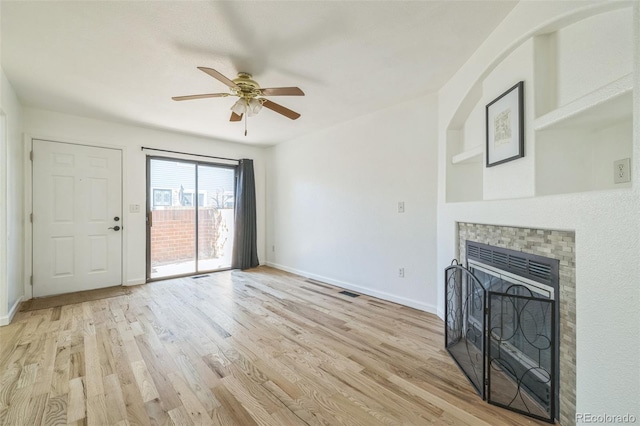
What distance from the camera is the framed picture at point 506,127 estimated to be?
5.33ft

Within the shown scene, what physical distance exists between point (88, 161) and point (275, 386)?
13.5 feet

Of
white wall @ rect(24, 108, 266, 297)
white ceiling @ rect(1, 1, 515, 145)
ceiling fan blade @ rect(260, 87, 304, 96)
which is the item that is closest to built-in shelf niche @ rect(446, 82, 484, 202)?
white ceiling @ rect(1, 1, 515, 145)

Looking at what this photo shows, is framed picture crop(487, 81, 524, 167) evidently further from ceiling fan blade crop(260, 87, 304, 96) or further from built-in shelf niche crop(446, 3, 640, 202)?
ceiling fan blade crop(260, 87, 304, 96)

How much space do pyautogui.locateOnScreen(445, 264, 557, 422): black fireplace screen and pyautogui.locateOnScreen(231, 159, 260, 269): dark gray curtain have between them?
389cm

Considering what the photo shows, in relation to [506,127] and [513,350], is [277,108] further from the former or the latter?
[513,350]

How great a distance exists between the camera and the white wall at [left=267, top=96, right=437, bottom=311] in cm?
295

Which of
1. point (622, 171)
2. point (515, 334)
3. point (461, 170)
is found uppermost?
point (461, 170)

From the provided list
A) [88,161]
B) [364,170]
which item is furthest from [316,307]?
[88,161]

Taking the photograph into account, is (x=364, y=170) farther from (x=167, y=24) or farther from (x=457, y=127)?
(x=167, y=24)

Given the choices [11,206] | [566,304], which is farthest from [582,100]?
[11,206]

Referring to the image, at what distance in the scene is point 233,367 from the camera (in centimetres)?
187

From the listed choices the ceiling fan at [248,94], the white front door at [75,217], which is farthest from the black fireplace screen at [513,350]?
the white front door at [75,217]

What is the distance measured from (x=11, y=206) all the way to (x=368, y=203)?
4100 millimetres

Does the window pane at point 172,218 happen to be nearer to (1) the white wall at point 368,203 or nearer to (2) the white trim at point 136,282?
(2) the white trim at point 136,282
